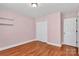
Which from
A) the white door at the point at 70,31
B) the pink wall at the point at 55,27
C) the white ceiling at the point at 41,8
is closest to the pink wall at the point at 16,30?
the white ceiling at the point at 41,8

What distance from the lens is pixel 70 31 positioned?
5.18 ft

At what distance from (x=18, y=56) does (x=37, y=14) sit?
795 millimetres

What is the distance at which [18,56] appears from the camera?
1565mm

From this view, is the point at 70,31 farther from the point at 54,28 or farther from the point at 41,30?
the point at 41,30

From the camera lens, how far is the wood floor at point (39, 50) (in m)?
1.55

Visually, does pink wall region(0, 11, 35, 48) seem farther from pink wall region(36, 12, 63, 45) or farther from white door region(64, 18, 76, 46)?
white door region(64, 18, 76, 46)

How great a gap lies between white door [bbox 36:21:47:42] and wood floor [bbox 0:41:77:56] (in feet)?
0.34

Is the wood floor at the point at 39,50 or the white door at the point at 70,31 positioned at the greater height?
the white door at the point at 70,31

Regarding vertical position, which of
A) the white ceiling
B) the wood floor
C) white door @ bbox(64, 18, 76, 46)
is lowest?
the wood floor

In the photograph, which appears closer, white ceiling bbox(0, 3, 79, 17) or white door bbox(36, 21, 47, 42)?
white ceiling bbox(0, 3, 79, 17)

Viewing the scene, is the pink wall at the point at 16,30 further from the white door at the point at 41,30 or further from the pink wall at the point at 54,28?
the pink wall at the point at 54,28

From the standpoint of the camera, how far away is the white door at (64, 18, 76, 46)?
61.4 inches

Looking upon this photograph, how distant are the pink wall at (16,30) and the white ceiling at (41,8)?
0.29 feet

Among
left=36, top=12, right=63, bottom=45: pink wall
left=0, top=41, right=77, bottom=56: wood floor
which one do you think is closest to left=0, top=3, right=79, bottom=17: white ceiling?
left=36, top=12, right=63, bottom=45: pink wall
